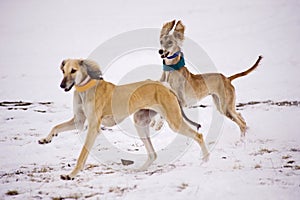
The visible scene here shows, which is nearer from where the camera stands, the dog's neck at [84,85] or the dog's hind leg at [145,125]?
the dog's neck at [84,85]

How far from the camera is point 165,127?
8.48m

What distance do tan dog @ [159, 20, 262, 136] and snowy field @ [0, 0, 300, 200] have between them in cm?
78

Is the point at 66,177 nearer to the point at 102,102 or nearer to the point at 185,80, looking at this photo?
the point at 102,102

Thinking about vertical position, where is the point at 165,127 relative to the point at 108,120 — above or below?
below

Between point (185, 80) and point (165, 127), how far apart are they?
80.2 inches

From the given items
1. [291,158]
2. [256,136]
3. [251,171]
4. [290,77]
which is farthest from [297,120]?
[290,77]

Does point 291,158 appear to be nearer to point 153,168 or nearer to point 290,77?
point 153,168

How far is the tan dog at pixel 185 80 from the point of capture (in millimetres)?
6529

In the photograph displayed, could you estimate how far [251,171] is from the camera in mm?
4969

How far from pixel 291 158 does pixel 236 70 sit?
10.0 meters

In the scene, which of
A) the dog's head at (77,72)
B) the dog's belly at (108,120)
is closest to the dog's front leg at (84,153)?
the dog's belly at (108,120)

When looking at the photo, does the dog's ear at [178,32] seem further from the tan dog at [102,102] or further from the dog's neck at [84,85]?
the dog's neck at [84,85]

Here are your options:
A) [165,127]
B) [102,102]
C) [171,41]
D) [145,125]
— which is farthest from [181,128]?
[165,127]

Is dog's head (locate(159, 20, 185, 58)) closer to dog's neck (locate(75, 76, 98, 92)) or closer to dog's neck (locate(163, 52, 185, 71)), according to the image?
dog's neck (locate(163, 52, 185, 71))
